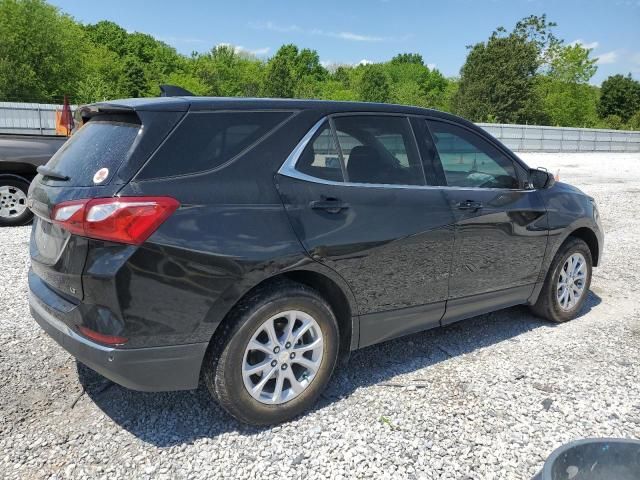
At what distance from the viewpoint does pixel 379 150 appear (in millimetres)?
3455

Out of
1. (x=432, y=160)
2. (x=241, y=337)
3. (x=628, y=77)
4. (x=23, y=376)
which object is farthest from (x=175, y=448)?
(x=628, y=77)

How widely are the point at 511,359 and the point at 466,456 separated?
1.38m

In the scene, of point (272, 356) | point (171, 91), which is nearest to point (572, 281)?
point (272, 356)

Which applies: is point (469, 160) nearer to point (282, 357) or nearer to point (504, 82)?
point (282, 357)

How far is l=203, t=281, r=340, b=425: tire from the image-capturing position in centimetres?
275

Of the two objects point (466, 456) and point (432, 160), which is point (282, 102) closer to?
point (432, 160)

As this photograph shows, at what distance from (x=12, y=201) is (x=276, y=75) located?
4539 centimetres

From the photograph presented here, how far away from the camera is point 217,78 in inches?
2557

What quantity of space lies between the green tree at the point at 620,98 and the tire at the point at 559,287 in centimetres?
8089

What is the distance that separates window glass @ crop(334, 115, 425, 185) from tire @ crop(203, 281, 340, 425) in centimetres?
85

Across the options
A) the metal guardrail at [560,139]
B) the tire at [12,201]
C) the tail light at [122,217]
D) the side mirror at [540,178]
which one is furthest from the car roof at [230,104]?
the metal guardrail at [560,139]

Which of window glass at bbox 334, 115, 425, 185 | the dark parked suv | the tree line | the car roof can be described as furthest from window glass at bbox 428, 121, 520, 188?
the tree line

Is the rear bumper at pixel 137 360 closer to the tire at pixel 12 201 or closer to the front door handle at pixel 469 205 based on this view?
the front door handle at pixel 469 205

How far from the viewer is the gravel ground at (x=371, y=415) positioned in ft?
8.85
